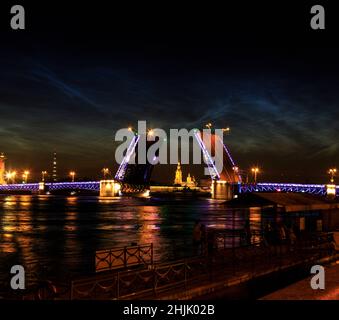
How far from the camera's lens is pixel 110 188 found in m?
190

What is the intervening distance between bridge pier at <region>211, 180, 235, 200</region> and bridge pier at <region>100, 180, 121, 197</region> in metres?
40.2

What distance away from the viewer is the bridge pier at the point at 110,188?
19000 centimetres

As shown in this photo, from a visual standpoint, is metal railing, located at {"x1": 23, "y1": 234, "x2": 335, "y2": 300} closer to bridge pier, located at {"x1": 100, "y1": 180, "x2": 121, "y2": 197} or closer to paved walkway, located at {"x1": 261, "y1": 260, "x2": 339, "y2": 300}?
paved walkway, located at {"x1": 261, "y1": 260, "x2": 339, "y2": 300}

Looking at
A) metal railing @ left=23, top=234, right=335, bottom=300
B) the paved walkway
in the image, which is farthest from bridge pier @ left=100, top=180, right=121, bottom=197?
the paved walkway

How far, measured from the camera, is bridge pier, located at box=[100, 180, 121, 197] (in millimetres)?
190000

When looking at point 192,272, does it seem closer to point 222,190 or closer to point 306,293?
point 306,293

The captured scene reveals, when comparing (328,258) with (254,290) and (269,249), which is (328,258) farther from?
(254,290)

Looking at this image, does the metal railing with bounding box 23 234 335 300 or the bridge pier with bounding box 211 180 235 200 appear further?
the bridge pier with bounding box 211 180 235 200

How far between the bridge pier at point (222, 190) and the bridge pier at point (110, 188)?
132ft

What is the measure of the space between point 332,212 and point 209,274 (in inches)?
652

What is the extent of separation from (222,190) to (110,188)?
150 ft

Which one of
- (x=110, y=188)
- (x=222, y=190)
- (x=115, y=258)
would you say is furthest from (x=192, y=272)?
(x=110, y=188)

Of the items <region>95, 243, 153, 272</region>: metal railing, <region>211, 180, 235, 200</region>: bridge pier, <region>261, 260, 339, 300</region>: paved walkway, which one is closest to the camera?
<region>261, 260, 339, 300</region>: paved walkway

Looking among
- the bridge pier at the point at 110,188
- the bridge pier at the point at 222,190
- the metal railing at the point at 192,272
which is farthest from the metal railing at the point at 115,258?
the bridge pier at the point at 110,188
